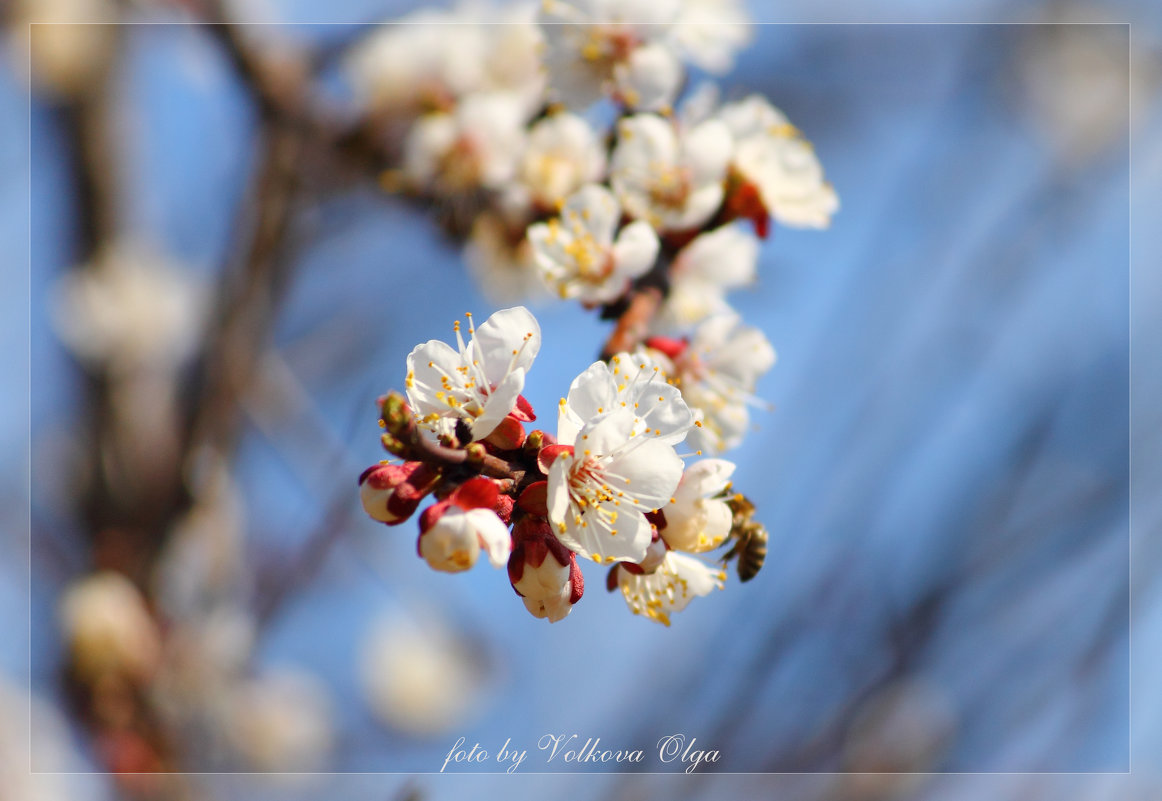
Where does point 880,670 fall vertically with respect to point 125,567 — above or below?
above

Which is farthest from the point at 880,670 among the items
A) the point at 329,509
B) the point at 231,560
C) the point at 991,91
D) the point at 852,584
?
the point at 991,91

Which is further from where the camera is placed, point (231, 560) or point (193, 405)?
point (193, 405)

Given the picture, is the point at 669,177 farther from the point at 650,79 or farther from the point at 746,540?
the point at 746,540

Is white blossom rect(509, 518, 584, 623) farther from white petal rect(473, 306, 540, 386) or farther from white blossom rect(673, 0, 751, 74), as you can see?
white blossom rect(673, 0, 751, 74)

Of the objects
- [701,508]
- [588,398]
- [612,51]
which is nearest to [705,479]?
[701,508]

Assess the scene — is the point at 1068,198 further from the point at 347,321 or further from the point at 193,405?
the point at 193,405

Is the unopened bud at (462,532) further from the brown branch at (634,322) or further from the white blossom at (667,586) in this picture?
the brown branch at (634,322)

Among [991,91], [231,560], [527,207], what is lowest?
[231,560]
